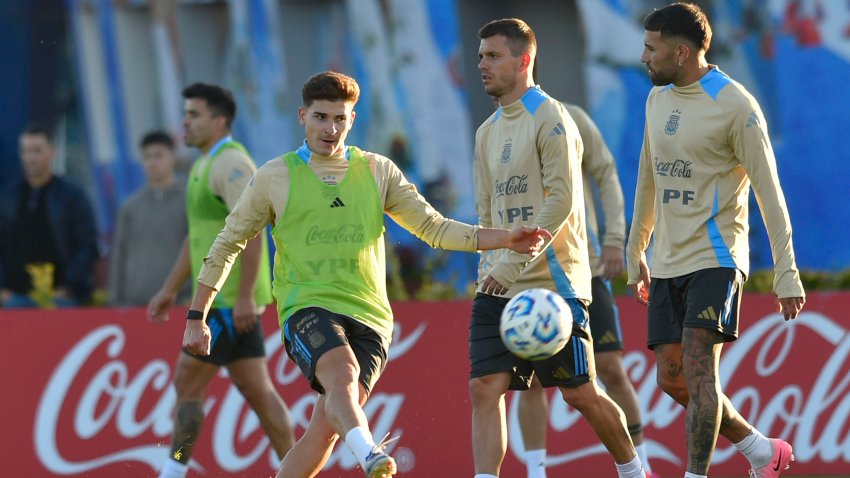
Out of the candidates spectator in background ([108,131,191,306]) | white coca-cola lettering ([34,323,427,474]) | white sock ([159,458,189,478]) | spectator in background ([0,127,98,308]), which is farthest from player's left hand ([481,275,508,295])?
spectator in background ([0,127,98,308])

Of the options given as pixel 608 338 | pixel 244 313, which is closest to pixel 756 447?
pixel 608 338

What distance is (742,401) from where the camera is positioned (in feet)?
35.3

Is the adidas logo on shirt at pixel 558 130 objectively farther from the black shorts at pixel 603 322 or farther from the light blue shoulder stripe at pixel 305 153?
the black shorts at pixel 603 322

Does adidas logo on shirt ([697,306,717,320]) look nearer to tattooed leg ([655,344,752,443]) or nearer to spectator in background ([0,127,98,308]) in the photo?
tattooed leg ([655,344,752,443])

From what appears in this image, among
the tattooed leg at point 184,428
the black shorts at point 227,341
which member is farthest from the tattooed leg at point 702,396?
the tattooed leg at point 184,428

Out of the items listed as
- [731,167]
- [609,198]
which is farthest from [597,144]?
[731,167]

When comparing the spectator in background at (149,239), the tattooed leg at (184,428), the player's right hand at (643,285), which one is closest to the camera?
the player's right hand at (643,285)

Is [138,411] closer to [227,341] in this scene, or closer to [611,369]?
[227,341]

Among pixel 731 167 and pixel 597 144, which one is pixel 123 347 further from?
pixel 731 167

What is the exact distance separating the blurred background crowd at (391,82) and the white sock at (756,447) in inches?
292

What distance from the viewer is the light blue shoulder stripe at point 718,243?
7.82 m

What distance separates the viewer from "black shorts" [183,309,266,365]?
31.1 ft

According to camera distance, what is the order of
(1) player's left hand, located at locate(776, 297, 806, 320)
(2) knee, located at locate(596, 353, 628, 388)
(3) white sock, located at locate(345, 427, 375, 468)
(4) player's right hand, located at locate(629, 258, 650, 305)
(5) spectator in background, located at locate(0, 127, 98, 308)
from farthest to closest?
(5) spectator in background, located at locate(0, 127, 98, 308) → (2) knee, located at locate(596, 353, 628, 388) → (4) player's right hand, located at locate(629, 258, 650, 305) → (1) player's left hand, located at locate(776, 297, 806, 320) → (3) white sock, located at locate(345, 427, 375, 468)

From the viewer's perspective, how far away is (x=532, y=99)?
318 inches
